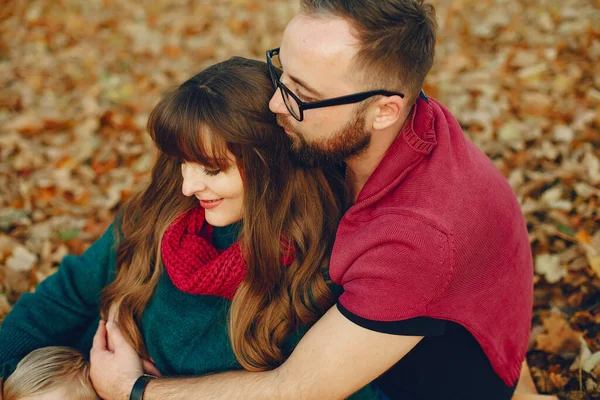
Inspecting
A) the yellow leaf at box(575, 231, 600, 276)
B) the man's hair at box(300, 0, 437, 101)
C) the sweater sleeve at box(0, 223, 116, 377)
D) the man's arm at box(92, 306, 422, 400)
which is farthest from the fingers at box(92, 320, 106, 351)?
the yellow leaf at box(575, 231, 600, 276)

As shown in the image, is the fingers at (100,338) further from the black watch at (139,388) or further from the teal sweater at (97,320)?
the black watch at (139,388)

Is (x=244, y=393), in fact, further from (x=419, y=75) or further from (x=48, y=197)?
(x=48, y=197)

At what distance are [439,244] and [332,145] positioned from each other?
0.63 m

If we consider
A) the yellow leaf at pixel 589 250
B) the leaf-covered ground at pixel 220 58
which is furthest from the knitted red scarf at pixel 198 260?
the yellow leaf at pixel 589 250

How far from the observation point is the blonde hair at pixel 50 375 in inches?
87.8

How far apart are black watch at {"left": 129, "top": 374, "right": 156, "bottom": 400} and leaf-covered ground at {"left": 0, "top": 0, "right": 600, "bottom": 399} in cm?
135

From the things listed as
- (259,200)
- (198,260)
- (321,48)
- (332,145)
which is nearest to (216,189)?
(259,200)

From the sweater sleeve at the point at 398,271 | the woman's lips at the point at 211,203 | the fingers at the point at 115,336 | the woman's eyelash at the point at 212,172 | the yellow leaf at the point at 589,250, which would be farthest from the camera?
the yellow leaf at the point at 589,250

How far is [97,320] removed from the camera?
2.73 meters

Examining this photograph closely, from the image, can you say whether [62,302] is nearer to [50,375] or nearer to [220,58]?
[50,375]

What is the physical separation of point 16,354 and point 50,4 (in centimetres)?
547

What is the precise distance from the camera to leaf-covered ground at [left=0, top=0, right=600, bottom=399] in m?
3.15

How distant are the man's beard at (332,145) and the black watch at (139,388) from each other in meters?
1.13

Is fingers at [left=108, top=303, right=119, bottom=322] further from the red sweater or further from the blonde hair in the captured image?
the red sweater
